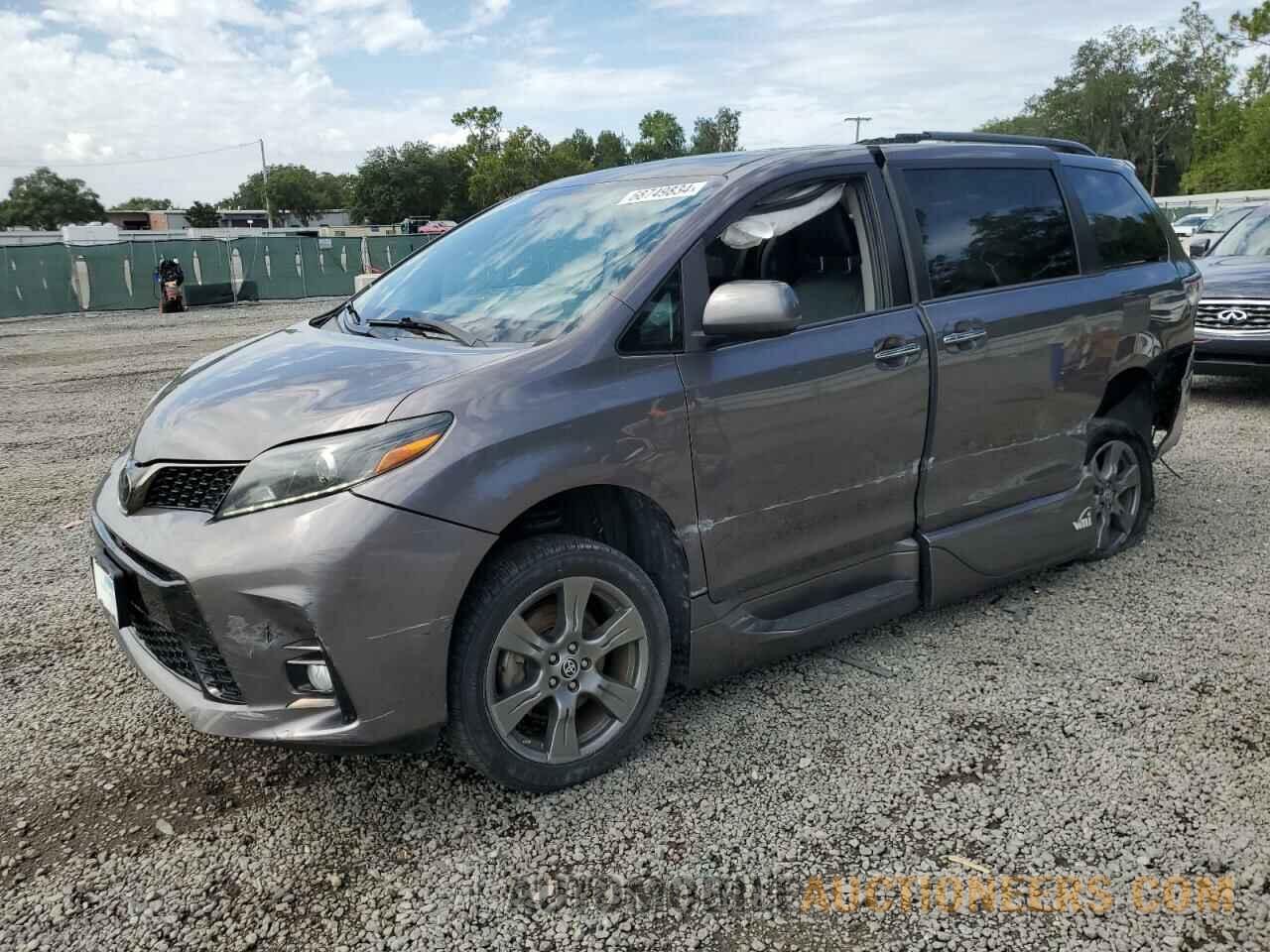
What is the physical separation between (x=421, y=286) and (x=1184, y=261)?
3.74 meters

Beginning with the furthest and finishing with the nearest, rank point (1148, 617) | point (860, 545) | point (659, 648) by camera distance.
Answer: point (1148, 617) → point (860, 545) → point (659, 648)

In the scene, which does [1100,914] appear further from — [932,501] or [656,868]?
[932,501]

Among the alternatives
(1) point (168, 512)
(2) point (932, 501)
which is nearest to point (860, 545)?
(2) point (932, 501)

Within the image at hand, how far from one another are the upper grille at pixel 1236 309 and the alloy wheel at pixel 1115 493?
4.10 metres

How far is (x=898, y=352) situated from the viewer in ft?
11.5

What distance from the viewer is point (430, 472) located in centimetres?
250

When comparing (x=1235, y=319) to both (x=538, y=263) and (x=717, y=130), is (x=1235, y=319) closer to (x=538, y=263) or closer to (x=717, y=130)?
(x=538, y=263)

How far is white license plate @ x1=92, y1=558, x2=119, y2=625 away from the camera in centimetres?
287

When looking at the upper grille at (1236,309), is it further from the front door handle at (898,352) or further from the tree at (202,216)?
the tree at (202,216)

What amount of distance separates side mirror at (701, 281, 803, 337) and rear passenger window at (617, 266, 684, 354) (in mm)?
99

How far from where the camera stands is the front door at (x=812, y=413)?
121 inches

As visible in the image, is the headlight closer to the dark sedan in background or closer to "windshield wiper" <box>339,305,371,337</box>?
"windshield wiper" <box>339,305,371,337</box>

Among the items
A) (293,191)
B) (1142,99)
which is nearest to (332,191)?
(293,191)

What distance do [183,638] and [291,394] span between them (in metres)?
0.73
